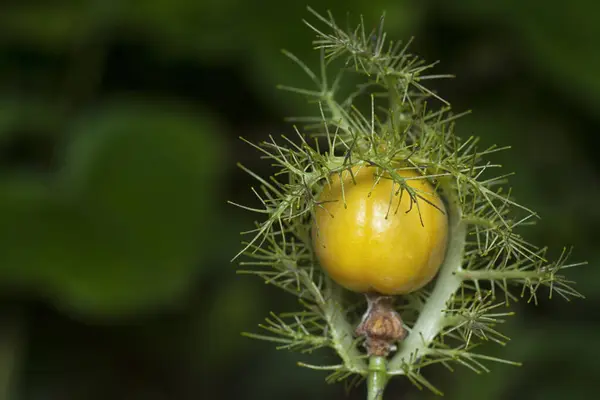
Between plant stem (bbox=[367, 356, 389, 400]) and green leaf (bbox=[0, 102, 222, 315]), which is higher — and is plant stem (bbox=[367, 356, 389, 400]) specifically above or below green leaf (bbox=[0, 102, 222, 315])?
above

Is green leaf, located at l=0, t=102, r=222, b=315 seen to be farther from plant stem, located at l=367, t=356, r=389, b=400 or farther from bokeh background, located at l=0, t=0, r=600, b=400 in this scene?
plant stem, located at l=367, t=356, r=389, b=400

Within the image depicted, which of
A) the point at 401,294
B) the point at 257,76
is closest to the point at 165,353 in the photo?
the point at 257,76

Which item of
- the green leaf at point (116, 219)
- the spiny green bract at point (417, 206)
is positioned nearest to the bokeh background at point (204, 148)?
the green leaf at point (116, 219)

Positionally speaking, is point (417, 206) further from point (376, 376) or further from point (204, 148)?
point (204, 148)

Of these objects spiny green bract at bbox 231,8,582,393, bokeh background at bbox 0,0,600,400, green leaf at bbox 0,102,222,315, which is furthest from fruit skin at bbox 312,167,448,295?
green leaf at bbox 0,102,222,315

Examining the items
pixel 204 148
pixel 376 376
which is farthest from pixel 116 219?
pixel 376 376

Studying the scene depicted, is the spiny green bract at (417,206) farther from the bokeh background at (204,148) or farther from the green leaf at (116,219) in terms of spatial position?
the green leaf at (116,219)
